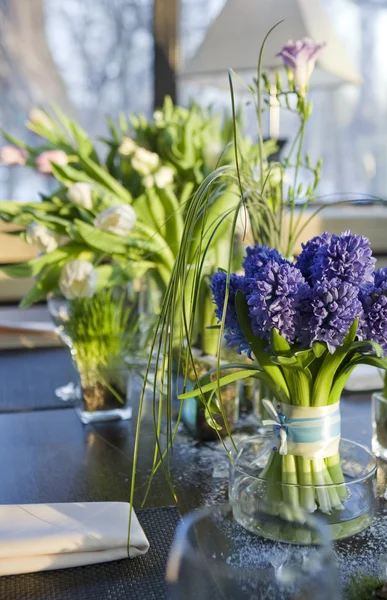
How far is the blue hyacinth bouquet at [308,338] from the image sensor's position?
687 mm

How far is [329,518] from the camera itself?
0.73 metres

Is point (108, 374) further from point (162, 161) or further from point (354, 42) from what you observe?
point (354, 42)

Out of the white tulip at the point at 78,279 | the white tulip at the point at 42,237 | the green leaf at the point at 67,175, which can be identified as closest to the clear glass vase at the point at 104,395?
the white tulip at the point at 78,279

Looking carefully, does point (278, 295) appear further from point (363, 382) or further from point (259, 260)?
point (363, 382)

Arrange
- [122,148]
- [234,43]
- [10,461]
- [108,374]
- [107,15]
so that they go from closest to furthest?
[10,461] → [108,374] → [122,148] → [234,43] → [107,15]

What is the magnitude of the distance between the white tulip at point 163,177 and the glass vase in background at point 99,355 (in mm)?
241

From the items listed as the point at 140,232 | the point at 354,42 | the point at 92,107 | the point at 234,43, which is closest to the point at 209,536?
the point at 140,232

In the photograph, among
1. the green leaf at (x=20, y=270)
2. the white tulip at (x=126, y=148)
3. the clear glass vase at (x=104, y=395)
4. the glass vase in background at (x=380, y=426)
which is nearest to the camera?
the glass vase in background at (x=380, y=426)

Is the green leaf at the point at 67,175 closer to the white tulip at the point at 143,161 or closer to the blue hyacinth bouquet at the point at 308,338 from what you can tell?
the white tulip at the point at 143,161

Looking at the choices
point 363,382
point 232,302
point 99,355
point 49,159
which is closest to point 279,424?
point 232,302

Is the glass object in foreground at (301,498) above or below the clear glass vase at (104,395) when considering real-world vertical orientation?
→ below

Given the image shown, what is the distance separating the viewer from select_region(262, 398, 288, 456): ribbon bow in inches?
29.4

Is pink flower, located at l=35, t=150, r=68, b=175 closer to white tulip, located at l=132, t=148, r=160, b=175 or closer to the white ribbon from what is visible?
white tulip, located at l=132, t=148, r=160, b=175

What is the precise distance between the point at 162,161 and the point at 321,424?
2.43 ft
